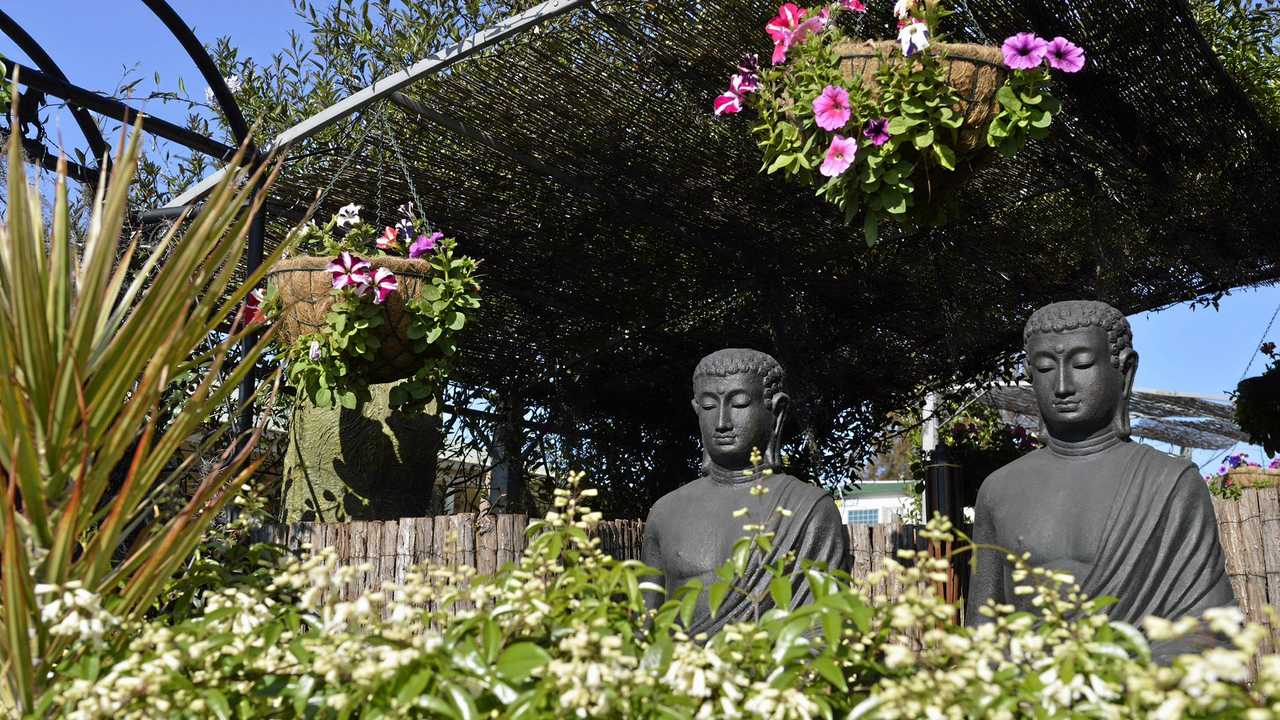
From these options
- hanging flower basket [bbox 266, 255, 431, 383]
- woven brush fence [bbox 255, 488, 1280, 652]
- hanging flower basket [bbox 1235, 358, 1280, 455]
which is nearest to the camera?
woven brush fence [bbox 255, 488, 1280, 652]

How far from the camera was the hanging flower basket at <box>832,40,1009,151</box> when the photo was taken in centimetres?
275

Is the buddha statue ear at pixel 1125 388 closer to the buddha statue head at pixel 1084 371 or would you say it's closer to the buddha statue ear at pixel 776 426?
the buddha statue head at pixel 1084 371

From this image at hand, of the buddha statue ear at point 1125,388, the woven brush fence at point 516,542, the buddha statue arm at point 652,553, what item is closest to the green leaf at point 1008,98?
the buddha statue ear at point 1125,388

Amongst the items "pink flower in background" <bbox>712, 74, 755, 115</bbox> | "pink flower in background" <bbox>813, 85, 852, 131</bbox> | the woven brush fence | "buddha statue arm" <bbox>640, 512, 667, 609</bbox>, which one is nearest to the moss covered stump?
the woven brush fence

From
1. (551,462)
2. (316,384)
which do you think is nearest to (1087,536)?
(316,384)

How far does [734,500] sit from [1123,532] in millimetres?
908

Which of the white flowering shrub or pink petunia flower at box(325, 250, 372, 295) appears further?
pink petunia flower at box(325, 250, 372, 295)

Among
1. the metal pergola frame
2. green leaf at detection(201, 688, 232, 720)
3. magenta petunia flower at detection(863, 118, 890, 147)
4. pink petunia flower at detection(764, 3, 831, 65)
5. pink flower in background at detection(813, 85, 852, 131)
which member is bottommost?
green leaf at detection(201, 688, 232, 720)

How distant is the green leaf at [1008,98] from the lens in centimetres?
277

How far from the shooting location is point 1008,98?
9.09ft

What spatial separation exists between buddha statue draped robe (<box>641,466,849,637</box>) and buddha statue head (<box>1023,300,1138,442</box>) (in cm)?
56

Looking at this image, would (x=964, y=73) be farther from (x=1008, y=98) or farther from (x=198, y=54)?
(x=198, y=54)

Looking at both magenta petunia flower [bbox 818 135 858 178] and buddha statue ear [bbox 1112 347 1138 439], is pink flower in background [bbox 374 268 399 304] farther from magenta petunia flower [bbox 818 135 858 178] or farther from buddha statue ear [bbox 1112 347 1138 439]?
buddha statue ear [bbox 1112 347 1138 439]

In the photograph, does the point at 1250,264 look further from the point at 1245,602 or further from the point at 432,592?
the point at 432,592
